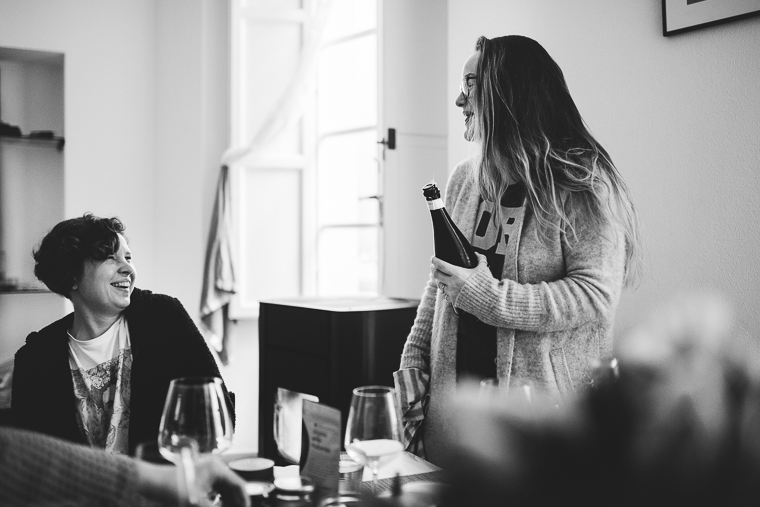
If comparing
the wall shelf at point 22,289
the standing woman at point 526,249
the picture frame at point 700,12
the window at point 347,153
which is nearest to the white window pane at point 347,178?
the window at point 347,153

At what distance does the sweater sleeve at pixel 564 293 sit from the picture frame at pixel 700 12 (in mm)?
779

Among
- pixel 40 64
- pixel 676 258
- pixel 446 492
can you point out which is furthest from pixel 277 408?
pixel 40 64

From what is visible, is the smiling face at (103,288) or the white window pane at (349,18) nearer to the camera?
the smiling face at (103,288)

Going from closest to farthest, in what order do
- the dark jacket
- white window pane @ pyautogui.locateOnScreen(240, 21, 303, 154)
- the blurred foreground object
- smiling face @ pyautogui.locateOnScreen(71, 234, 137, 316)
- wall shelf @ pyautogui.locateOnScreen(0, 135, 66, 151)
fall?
the blurred foreground object < the dark jacket < smiling face @ pyautogui.locateOnScreen(71, 234, 137, 316) < white window pane @ pyautogui.locateOnScreen(240, 21, 303, 154) < wall shelf @ pyautogui.locateOnScreen(0, 135, 66, 151)

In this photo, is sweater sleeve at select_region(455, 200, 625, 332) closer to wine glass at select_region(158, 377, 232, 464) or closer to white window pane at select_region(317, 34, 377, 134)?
wine glass at select_region(158, 377, 232, 464)

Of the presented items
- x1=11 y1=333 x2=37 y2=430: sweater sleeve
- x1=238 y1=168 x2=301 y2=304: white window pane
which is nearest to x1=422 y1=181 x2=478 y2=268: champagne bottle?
x1=11 y1=333 x2=37 y2=430: sweater sleeve

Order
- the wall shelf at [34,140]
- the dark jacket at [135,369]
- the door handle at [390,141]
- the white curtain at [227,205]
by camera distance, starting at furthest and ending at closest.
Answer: the wall shelf at [34,140] < the white curtain at [227,205] < the door handle at [390,141] < the dark jacket at [135,369]

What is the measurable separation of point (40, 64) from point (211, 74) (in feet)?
3.67

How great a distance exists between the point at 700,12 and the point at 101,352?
191 centimetres

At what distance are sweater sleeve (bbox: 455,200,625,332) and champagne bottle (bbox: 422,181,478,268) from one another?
13 cm

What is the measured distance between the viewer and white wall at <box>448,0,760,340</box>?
1818 mm

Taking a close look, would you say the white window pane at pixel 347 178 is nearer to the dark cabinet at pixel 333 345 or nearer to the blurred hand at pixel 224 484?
the dark cabinet at pixel 333 345

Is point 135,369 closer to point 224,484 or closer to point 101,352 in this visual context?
point 101,352

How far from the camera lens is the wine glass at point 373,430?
976 mm
